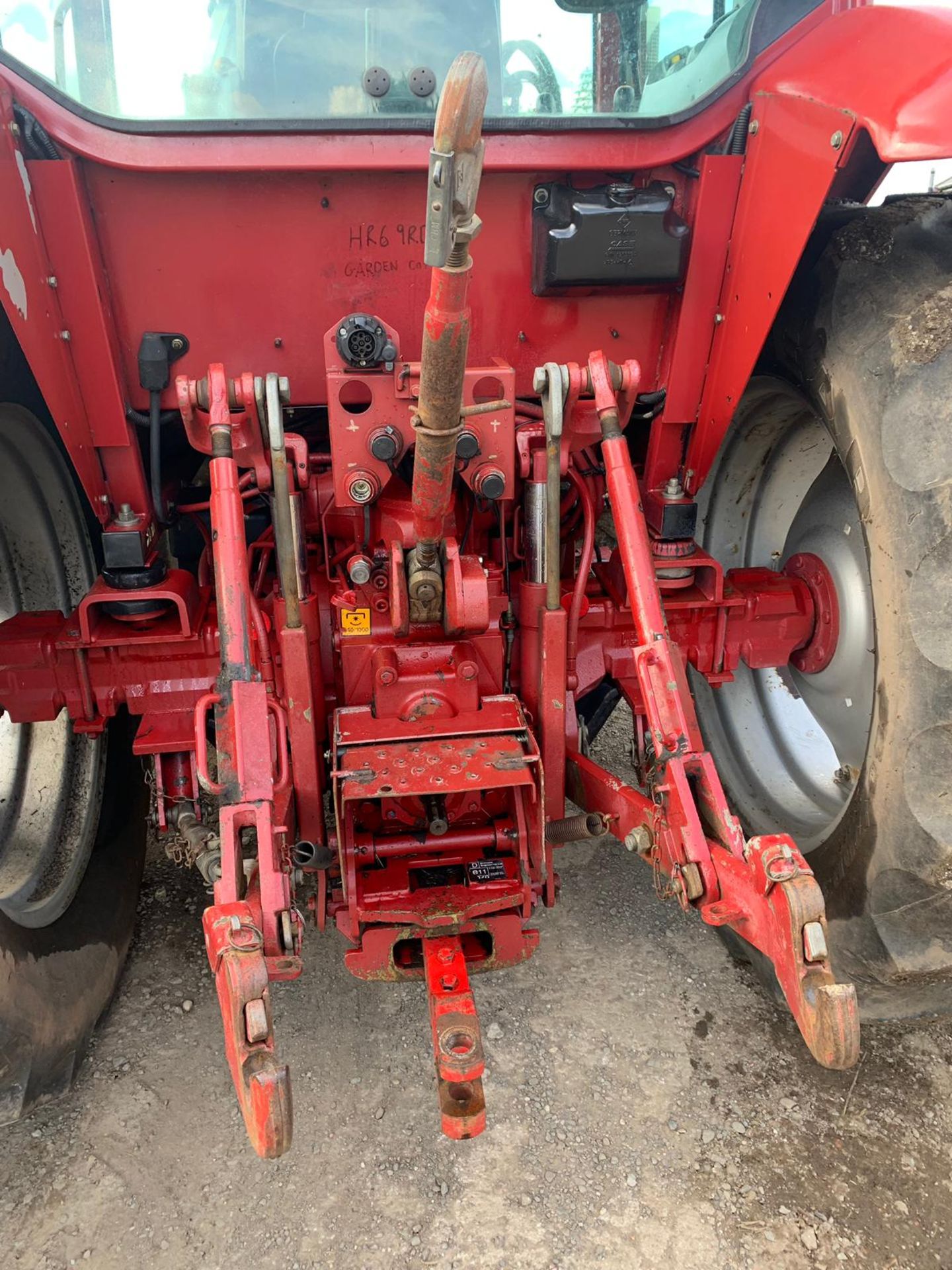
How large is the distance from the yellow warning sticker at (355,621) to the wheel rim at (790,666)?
1.05 meters

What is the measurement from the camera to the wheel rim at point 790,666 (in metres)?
1.97

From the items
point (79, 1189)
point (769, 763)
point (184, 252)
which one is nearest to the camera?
point (79, 1189)

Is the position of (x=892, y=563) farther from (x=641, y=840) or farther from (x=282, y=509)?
(x=282, y=509)

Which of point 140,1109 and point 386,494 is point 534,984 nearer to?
point 140,1109

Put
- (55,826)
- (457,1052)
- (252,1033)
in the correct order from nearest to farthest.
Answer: (252,1033)
(457,1052)
(55,826)

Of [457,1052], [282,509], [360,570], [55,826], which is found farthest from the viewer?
[55,826]

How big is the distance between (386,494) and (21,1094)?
1.35 metres

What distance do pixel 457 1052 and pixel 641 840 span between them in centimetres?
48

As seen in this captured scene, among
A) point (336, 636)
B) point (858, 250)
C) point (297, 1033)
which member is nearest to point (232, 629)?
point (336, 636)

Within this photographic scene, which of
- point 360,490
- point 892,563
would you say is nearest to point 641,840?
point 892,563

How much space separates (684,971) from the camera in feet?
6.91

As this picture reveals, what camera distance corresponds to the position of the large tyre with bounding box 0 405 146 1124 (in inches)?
67.4

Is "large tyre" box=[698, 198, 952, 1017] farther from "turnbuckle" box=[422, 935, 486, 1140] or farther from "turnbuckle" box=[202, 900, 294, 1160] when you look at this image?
"turnbuckle" box=[202, 900, 294, 1160]

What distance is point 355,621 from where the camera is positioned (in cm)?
187
